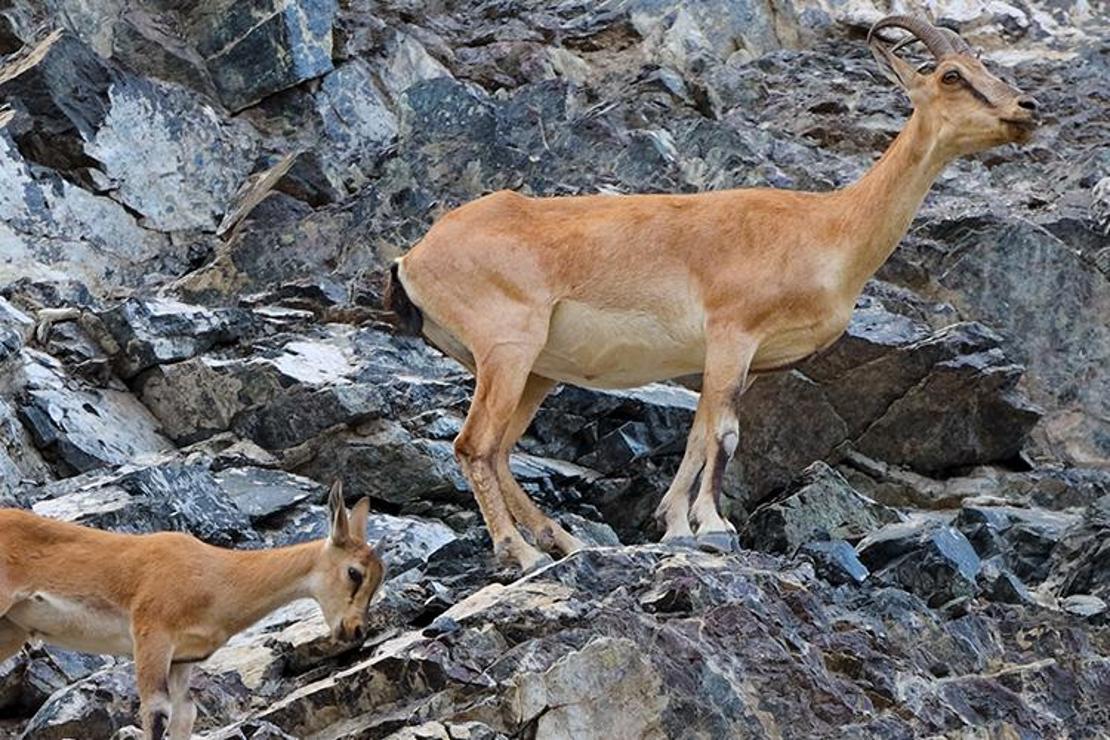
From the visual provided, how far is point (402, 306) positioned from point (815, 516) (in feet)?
12.3

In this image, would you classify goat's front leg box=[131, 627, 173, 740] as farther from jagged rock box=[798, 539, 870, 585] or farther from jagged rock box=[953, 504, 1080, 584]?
jagged rock box=[953, 504, 1080, 584]

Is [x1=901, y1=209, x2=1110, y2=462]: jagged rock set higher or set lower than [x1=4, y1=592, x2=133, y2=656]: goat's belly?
lower

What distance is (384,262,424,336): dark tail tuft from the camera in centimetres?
1379

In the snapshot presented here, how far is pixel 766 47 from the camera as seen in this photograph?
27344mm

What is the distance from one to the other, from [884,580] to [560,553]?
7.35ft

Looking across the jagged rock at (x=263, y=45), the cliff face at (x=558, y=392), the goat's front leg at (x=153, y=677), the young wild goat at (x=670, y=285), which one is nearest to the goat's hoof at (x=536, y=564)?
the cliff face at (x=558, y=392)

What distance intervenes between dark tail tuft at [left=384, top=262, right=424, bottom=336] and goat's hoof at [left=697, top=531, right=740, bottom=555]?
255 centimetres

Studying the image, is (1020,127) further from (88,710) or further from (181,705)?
(88,710)

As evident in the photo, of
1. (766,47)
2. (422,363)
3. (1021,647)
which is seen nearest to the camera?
(1021,647)

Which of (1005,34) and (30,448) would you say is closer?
(30,448)

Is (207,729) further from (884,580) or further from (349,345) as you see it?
(349,345)

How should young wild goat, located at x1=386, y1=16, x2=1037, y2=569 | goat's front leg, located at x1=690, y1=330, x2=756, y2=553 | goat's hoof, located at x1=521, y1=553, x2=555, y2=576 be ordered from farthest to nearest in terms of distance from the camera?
young wild goat, located at x1=386, y1=16, x2=1037, y2=569, goat's front leg, located at x1=690, y1=330, x2=756, y2=553, goat's hoof, located at x1=521, y1=553, x2=555, y2=576

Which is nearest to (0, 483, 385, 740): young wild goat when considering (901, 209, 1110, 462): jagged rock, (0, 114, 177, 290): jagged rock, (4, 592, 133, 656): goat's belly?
(4, 592, 133, 656): goat's belly

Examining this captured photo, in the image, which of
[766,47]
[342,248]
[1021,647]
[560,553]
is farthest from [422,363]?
[766,47]
